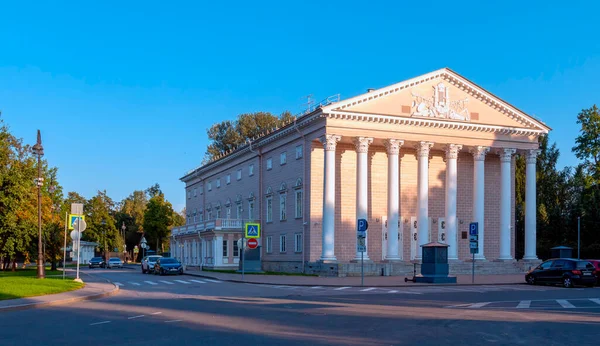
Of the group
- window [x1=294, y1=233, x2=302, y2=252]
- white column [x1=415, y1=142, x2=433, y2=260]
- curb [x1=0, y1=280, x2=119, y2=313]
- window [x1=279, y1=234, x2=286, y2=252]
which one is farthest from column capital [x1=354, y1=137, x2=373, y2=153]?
curb [x1=0, y1=280, x2=119, y2=313]

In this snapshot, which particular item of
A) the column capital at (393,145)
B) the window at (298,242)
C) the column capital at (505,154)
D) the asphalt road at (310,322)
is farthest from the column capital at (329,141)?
the asphalt road at (310,322)

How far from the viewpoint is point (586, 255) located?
56688 mm

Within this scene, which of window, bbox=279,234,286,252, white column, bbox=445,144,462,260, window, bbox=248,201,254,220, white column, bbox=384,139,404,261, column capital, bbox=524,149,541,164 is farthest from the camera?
window, bbox=248,201,254,220

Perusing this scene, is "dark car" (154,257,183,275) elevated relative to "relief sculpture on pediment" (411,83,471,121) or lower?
lower

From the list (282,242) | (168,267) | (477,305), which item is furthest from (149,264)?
(477,305)

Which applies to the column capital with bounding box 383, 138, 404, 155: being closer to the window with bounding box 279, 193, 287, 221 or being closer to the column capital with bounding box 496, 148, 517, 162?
the column capital with bounding box 496, 148, 517, 162

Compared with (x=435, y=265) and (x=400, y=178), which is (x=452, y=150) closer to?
(x=400, y=178)

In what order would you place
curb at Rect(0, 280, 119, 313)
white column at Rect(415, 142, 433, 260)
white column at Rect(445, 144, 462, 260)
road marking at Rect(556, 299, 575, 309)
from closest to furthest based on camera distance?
curb at Rect(0, 280, 119, 313) → road marking at Rect(556, 299, 575, 309) → white column at Rect(415, 142, 433, 260) → white column at Rect(445, 144, 462, 260)

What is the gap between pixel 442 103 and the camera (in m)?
46.8

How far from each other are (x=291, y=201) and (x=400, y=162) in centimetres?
859

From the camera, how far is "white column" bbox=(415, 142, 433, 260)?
45.6 m

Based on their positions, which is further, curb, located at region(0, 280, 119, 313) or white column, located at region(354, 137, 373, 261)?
white column, located at region(354, 137, 373, 261)

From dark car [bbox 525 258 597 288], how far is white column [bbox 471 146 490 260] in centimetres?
1316

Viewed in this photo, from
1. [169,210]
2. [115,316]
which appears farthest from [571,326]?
[169,210]
